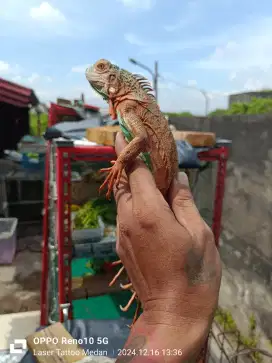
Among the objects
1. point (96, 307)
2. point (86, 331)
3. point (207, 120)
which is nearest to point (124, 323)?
point (86, 331)

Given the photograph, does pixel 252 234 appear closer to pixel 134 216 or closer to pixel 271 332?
pixel 271 332

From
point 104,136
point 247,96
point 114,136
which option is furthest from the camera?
point 247,96

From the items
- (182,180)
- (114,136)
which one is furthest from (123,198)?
(114,136)

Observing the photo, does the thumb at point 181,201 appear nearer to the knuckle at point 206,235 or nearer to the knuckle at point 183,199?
the knuckle at point 183,199

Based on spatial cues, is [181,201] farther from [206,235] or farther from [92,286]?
[92,286]

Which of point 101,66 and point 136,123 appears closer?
point 136,123
